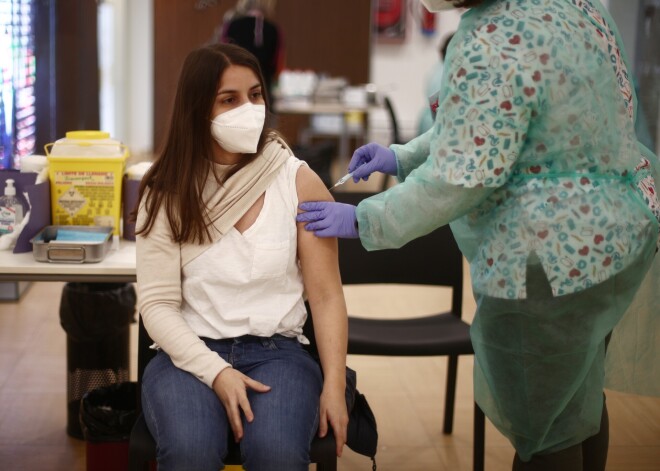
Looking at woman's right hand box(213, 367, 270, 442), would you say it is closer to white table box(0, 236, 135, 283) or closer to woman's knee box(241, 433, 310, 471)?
woman's knee box(241, 433, 310, 471)

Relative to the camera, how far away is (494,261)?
1.62m

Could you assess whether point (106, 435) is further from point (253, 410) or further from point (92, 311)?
point (253, 410)

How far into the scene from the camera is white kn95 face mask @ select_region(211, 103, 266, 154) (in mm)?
1779

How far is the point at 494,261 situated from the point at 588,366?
→ 0.28 m

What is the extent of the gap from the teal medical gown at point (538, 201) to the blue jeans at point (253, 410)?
0.97ft

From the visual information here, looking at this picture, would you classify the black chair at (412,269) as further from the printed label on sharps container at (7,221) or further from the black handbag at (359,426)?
the printed label on sharps container at (7,221)

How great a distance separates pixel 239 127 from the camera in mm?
1776

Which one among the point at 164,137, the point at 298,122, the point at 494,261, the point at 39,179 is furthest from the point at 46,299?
the point at 298,122

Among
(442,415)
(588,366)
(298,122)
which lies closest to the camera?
(588,366)

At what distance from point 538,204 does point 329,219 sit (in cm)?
42

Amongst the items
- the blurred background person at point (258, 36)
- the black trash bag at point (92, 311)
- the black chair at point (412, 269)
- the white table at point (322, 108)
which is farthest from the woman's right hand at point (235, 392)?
the white table at point (322, 108)

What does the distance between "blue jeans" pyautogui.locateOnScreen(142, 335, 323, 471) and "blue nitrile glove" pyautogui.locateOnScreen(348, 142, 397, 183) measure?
43 centimetres

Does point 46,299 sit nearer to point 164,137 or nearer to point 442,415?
point 442,415

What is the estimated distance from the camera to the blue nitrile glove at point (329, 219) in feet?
5.72
